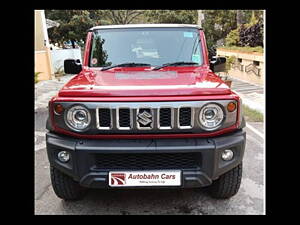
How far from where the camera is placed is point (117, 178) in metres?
2.72

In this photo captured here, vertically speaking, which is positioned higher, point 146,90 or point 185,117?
point 146,90

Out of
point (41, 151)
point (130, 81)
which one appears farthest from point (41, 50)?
point (130, 81)

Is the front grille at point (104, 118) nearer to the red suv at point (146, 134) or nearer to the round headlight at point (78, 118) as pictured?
the red suv at point (146, 134)

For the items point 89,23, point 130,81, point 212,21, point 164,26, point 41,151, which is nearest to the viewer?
point 130,81

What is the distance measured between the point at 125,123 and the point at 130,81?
1.65ft

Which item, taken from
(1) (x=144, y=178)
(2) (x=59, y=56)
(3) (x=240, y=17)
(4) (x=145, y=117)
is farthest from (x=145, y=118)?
(3) (x=240, y=17)

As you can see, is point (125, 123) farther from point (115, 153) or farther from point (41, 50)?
point (41, 50)

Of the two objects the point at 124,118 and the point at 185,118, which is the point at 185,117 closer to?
the point at 185,118

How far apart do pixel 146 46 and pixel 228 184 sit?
1962 mm

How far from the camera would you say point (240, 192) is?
348 centimetres

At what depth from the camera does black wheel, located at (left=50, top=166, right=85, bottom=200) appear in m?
3.10

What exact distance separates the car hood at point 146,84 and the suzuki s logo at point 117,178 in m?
0.71

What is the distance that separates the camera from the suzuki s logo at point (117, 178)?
2.71m

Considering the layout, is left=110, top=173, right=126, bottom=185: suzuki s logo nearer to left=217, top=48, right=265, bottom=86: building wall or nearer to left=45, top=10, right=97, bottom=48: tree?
left=217, top=48, right=265, bottom=86: building wall
